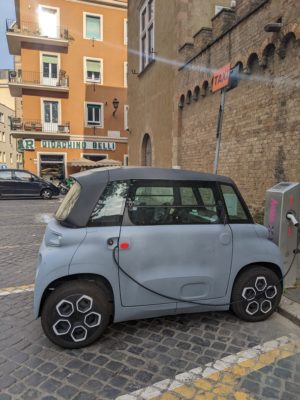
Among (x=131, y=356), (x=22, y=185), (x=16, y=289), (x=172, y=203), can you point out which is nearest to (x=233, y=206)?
(x=172, y=203)

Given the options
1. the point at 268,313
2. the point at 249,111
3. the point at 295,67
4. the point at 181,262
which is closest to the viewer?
the point at 181,262

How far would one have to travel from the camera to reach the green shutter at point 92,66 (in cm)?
2602

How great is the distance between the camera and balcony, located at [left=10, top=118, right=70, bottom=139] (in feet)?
78.5

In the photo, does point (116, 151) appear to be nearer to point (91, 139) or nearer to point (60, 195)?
point (91, 139)

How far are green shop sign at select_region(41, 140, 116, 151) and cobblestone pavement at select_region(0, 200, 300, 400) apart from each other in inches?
886

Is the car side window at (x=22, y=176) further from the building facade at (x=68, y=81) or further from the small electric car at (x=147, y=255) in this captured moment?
the small electric car at (x=147, y=255)

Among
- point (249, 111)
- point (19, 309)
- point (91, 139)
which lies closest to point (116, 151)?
point (91, 139)

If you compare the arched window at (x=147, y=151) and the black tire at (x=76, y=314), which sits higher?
the arched window at (x=147, y=151)

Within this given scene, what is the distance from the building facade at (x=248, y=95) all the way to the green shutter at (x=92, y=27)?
57.5 ft

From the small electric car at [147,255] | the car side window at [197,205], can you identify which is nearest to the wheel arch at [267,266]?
the small electric car at [147,255]

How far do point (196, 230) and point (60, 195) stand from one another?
1624cm

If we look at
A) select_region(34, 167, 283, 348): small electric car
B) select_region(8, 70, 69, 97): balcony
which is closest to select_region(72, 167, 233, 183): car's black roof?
select_region(34, 167, 283, 348): small electric car

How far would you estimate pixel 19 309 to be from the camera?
12.5 feet

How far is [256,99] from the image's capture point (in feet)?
23.6
